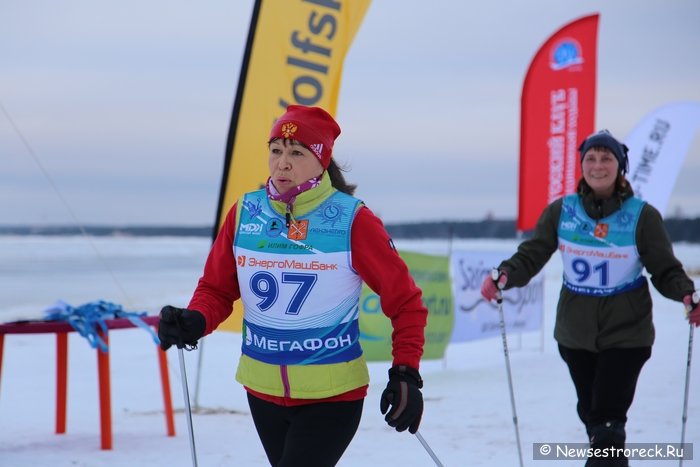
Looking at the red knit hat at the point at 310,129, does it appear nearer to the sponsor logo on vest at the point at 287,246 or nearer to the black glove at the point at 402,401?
the sponsor logo on vest at the point at 287,246

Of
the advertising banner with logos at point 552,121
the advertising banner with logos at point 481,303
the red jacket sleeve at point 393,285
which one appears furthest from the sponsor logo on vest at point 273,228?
the advertising banner with logos at point 552,121

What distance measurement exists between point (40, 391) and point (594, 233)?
5350mm

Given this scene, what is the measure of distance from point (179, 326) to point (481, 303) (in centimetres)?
735

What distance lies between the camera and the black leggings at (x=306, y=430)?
2.61 metres

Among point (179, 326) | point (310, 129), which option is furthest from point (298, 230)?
point (179, 326)

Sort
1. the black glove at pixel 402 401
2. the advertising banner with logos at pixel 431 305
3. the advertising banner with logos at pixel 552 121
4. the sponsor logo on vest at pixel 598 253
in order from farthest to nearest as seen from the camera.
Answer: the advertising banner with logos at pixel 552 121 → the advertising banner with logos at pixel 431 305 → the sponsor logo on vest at pixel 598 253 → the black glove at pixel 402 401

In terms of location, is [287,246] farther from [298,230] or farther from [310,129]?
[310,129]

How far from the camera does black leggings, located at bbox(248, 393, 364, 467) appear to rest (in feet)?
8.56

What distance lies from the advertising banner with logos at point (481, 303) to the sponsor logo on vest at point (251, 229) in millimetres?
6604

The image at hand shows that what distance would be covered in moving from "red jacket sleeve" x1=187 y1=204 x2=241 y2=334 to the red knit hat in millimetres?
348

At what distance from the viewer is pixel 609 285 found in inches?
165

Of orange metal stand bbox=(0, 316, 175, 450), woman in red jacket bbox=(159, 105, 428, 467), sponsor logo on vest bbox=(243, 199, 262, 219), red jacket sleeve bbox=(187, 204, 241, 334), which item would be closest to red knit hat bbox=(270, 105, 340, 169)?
woman in red jacket bbox=(159, 105, 428, 467)

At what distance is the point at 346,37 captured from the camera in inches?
267

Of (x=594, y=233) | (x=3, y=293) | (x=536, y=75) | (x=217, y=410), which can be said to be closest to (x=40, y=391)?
(x=217, y=410)
